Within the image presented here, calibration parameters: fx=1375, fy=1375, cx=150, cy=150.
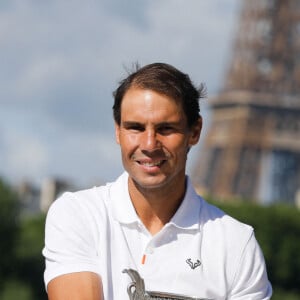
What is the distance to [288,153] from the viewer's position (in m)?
71.2

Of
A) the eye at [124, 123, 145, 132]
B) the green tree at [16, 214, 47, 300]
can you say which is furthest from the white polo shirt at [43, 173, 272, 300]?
the green tree at [16, 214, 47, 300]

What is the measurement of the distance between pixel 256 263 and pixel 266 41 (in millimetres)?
69733

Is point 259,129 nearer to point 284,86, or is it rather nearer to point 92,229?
point 284,86

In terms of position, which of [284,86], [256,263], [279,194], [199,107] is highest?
[199,107]

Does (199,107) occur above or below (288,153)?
above

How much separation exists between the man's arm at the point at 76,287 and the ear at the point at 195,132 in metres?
0.49

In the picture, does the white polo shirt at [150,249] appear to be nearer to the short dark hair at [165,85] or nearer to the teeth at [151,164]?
the teeth at [151,164]

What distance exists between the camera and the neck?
394 cm

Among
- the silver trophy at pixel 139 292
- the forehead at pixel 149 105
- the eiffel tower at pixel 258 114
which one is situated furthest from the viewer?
the eiffel tower at pixel 258 114

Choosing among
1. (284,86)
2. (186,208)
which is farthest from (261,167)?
(186,208)

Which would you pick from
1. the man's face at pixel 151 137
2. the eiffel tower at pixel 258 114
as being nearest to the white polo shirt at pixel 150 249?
the man's face at pixel 151 137

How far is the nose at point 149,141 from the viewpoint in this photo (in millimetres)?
3777

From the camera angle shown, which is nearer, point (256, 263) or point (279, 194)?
point (256, 263)

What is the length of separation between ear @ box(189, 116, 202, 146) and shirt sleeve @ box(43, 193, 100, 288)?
37cm
